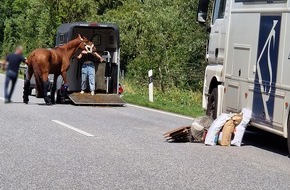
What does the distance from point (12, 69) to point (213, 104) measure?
41.5 ft

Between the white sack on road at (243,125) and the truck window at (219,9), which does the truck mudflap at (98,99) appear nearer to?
the truck window at (219,9)

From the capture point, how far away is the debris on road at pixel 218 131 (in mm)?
11469

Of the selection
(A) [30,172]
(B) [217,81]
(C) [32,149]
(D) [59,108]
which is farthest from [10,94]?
(D) [59,108]

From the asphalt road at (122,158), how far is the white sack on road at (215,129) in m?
0.26

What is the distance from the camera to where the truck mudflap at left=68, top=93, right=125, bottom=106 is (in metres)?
20.2

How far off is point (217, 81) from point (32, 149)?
5030mm

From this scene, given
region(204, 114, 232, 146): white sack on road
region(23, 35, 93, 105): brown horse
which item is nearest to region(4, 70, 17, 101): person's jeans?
region(23, 35, 93, 105): brown horse

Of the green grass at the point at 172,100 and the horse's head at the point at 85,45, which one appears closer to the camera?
the horse's head at the point at 85,45

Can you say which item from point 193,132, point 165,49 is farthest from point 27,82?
point 165,49

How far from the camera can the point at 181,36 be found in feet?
105

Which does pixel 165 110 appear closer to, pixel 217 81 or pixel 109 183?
pixel 217 81

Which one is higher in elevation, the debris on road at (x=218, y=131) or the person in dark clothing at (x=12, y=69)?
the person in dark clothing at (x=12, y=69)

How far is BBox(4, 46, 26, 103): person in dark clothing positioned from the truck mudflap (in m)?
18.2

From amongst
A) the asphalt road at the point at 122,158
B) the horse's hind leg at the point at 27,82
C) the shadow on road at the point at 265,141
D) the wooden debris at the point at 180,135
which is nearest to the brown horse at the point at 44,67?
the horse's hind leg at the point at 27,82
